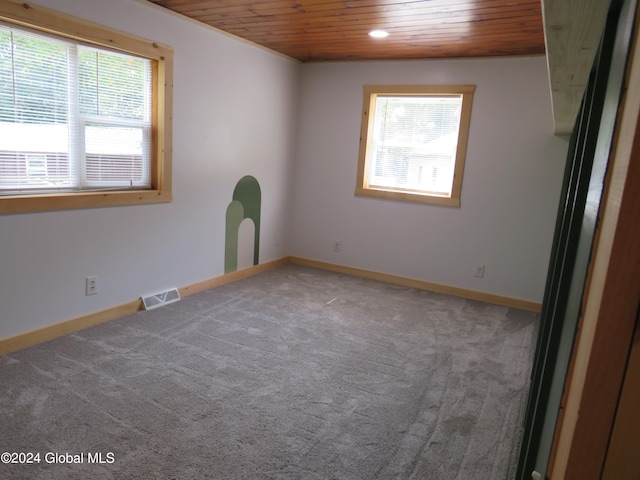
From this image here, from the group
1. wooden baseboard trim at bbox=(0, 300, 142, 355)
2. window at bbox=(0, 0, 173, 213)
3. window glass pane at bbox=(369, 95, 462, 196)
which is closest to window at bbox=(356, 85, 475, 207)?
window glass pane at bbox=(369, 95, 462, 196)

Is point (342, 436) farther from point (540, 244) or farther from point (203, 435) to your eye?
point (540, 244)

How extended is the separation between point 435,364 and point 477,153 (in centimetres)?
243

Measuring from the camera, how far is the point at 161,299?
3.79 metres

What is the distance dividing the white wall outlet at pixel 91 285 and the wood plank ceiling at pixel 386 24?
217cm

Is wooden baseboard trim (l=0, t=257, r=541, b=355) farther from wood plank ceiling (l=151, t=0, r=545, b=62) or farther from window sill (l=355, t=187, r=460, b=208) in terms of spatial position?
wood plank ceiling (l=151, t=0, r=545, b=62)

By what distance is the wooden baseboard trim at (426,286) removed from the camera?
444 cm

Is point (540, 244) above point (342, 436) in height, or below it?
above

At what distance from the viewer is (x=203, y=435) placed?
2088 mm

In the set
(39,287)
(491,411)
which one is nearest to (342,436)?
(491,411)

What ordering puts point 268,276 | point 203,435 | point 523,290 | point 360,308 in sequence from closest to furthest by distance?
point 203,435, point 360,308, point 523,290, point 268,276

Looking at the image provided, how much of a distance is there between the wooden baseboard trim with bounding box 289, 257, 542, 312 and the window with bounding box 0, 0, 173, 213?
2285 mm

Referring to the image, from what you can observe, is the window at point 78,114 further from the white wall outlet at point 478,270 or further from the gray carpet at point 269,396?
the white wall outlet at point 478,270

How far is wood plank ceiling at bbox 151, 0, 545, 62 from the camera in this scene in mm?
3023

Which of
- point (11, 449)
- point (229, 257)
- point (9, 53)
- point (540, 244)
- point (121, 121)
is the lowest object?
point (11, 449)
